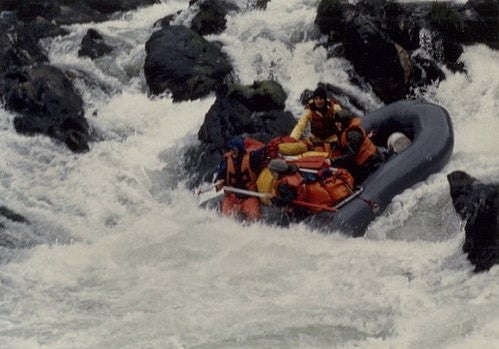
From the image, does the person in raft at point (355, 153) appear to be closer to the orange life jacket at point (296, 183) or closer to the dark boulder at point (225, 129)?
the orange life jacket at point (296, 183)

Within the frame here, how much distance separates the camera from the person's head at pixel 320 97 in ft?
21.2

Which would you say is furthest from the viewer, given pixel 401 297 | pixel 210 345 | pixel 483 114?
pixel 483 114

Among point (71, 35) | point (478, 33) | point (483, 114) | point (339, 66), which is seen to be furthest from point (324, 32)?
point (71, 35)

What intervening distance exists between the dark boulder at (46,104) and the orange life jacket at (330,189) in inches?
139

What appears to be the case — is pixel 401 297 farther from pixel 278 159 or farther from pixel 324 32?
pixel 324 32

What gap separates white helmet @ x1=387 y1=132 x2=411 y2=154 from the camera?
685cm

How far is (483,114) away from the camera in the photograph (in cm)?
855

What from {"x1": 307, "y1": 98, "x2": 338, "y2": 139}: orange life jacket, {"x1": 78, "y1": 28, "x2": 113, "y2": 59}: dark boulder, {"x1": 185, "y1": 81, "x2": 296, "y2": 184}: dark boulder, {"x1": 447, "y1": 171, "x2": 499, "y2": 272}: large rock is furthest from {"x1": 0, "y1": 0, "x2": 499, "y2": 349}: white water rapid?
{"x1": 78, "y1": 28, "x2": 113, "y2": 59}: dark boulder

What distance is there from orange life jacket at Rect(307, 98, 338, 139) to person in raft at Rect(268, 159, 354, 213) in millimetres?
750

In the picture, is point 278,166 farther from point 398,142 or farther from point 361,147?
point 398,142

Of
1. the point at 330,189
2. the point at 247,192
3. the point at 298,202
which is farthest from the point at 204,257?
the point at 330,189

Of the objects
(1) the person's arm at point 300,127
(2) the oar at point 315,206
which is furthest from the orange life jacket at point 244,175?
(1) the person's arm at point 300,127

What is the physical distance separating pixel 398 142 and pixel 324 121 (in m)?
0.85

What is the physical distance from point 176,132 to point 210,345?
16.4 ft
